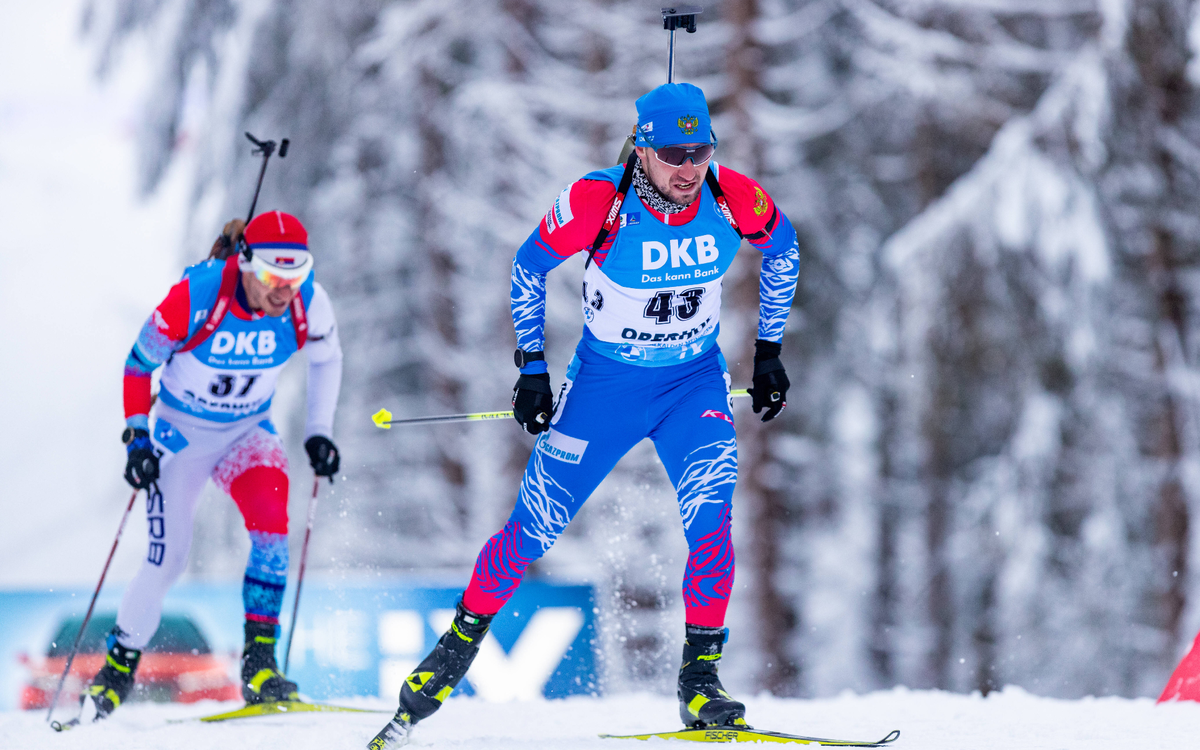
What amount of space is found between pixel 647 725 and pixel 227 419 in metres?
2.35

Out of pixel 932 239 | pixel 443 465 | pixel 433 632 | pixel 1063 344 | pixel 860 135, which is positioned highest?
pixel 860 135

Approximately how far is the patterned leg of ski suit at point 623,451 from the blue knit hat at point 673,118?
81cm

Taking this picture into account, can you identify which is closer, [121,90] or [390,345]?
[390,345]

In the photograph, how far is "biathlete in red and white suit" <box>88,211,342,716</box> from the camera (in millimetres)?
4965

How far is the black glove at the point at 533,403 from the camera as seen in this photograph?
3922mm

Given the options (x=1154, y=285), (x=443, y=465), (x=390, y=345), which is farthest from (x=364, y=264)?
(x=1154, y=285)

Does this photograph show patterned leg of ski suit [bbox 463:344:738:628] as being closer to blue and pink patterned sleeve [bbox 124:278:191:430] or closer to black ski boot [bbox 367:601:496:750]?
black ski boot [bbox 367:601:496:750]

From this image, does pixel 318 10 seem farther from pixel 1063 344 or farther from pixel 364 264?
pixel 1063 344

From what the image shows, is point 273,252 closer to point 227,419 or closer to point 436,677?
point 227,419

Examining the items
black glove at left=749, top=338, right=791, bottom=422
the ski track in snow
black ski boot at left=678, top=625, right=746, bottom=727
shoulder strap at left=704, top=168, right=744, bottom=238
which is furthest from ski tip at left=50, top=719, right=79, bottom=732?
shoulder strap at left=704, top=168, right=744, bottom=238

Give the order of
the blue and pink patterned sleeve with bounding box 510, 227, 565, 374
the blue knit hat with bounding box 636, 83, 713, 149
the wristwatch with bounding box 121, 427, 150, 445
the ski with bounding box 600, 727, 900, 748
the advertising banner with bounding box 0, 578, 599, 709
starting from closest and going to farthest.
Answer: the ski with bounding box 600, 727, 900, 748, the blue knit hat with bounding box 636, 83, 713, 149, the blue and pink patterned sleeve with bounding box 510, 227, 565, 374, the wristwatch with bounding box 121, 427, 150, 445, the advertising banner with bounding box 0, 578, 599, 709

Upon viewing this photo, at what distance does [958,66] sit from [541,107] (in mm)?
4481

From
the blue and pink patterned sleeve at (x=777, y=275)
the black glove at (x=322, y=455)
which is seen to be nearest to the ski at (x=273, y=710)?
the black glove at (x=322, y=455)

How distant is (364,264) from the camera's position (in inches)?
529
